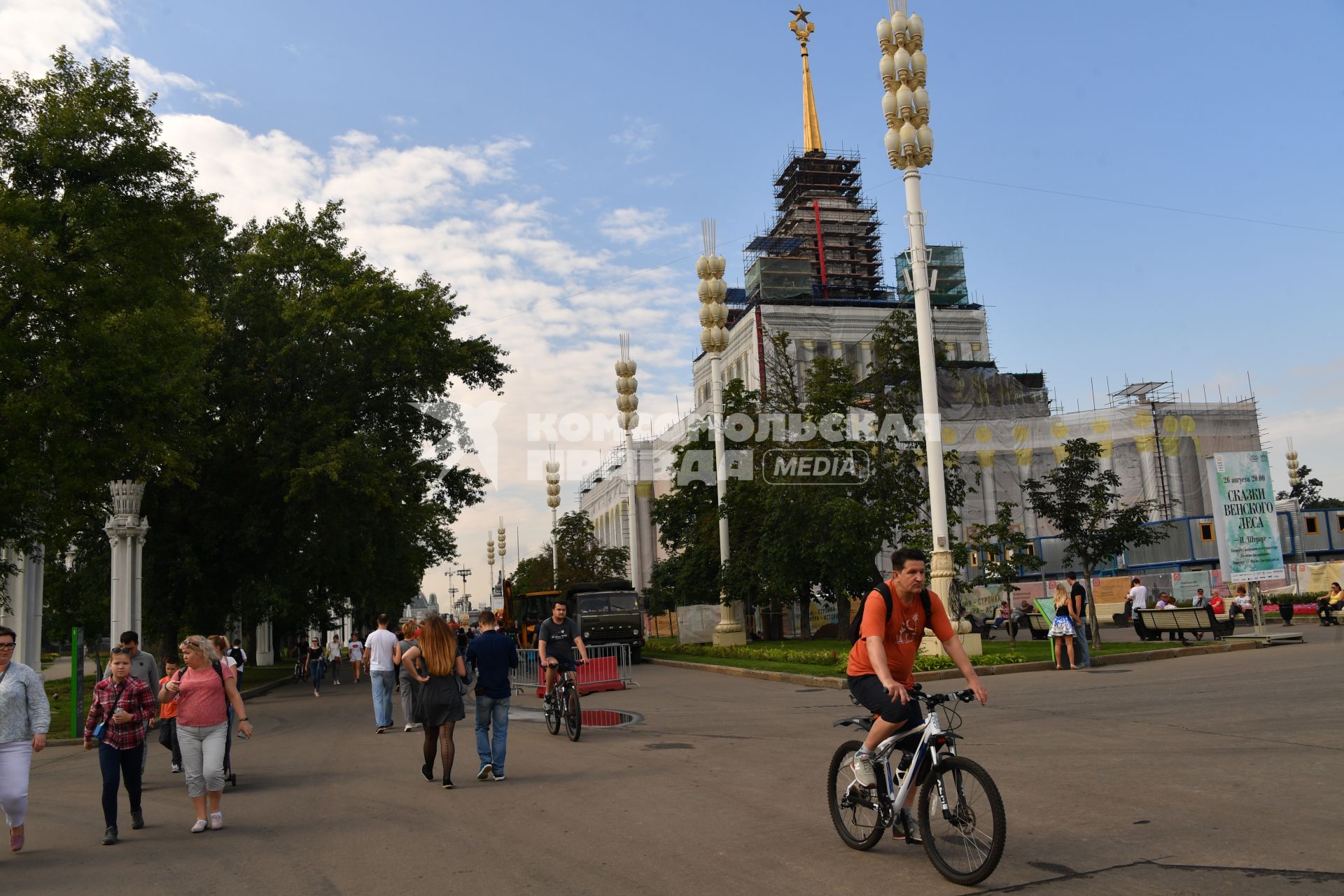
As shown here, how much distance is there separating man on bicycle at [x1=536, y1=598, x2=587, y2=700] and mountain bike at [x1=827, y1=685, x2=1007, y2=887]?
8158 mm

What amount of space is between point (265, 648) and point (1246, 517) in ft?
163

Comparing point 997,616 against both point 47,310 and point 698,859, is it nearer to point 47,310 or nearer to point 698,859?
point 47,310

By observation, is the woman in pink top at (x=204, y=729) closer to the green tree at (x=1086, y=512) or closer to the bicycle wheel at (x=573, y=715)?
the bicycle wheel at (x=573, y=715)

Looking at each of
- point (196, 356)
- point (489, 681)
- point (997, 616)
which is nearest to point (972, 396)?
point (997, 616)

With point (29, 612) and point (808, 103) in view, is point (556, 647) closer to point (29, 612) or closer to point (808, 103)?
point (29, 612)

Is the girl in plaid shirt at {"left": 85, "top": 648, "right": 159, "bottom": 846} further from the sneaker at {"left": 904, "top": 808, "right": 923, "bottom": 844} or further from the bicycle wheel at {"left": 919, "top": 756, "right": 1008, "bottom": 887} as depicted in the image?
Answer: the bicycle wheel at {"left": 919, "top": 756, "right": 1008, "bottom": 887}

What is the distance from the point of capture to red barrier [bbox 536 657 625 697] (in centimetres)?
2162

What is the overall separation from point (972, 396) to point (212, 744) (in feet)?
255

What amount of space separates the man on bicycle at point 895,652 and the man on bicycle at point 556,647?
8.39 metres

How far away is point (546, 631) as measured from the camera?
14.8 metres

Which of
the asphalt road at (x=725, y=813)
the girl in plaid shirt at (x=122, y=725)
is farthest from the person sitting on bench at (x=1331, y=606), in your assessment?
the girl in plaid shirt at (x=122, y=725)

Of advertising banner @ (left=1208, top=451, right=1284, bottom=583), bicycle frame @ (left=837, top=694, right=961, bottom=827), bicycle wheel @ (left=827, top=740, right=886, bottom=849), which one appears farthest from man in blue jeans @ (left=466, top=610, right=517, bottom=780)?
advertising banner @ (left=1208, top=451, right=1284, bottom=583)

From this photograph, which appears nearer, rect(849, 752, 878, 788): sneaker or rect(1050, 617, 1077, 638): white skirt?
rect(849, 752, 878, 788): sneaker

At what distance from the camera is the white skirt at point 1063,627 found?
20109 millimetres
